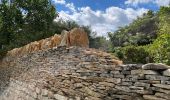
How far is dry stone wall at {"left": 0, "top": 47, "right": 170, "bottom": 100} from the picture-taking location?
15.7 feet

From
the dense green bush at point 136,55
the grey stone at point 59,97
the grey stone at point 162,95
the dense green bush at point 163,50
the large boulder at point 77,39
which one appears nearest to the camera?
the grey stone at point 162,95

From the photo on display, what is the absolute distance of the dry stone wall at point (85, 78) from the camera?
480cm

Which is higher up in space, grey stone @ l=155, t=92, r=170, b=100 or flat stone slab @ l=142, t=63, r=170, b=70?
flat stone slab @ l=142, t=63, r=170, b=70

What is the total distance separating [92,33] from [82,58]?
35.0 meters

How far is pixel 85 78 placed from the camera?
21.8ft

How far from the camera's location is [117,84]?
5.54 m

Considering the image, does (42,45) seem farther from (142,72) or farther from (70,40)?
(142,72)

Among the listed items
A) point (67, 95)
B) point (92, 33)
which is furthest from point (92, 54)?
point (92, 33)

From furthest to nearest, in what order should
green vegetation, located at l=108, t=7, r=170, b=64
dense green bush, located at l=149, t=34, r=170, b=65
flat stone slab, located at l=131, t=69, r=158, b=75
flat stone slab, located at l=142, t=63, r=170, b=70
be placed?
green vegetation, located at l=108, t=7, r=170, b=64 → dense green bush, located at l=149, t=34, r=170, b=65 → flat stone slab, located at l=131, t=69, r=158, b=75 → flat stone slab, located at l=142, t=63, r=170, b=70

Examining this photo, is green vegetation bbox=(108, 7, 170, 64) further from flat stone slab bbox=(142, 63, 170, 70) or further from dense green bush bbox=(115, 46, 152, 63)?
flat stone slab bbox=(142, 63, 170, 70)

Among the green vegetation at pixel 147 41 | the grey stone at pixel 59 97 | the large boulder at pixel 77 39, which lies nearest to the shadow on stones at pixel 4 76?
the green vegetation at pixel 147 41

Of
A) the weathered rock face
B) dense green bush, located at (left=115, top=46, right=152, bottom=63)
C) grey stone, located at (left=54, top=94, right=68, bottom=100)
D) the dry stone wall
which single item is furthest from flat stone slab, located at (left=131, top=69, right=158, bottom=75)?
dense green bush, located at (left=115, top=46, right=152, bottom=63)

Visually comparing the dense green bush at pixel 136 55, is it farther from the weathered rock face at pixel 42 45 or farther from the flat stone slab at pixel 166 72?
the flat stone slab at pixel 166 72

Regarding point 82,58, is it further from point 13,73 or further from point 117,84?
point 13,73
